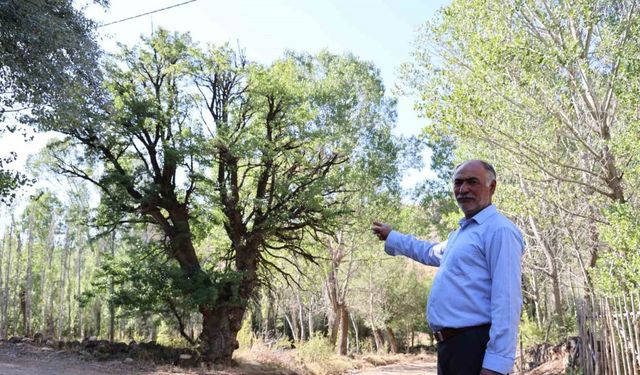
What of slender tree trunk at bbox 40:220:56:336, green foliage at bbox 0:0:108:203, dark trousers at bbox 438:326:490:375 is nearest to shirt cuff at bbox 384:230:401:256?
dark trousers at bbox 438:326:490:375

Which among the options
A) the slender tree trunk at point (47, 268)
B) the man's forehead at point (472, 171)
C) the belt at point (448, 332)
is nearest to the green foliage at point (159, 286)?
the belt at point (448, 332)

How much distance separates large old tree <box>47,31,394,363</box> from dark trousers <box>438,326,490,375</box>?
12.0 m

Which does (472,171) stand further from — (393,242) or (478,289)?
(393,242)

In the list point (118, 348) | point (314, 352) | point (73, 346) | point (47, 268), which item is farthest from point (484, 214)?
point (47, 268)

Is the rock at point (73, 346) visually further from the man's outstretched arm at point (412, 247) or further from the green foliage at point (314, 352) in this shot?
the man's outstretched arm at point (412, 247)

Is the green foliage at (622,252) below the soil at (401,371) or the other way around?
the other way around

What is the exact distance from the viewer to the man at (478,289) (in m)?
2.07

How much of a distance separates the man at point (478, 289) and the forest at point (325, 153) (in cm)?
559

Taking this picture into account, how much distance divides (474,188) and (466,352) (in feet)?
2.36

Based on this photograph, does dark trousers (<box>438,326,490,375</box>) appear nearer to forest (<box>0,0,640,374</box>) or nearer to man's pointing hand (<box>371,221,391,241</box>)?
man's pointing hand (<box>371,221,391,241</box>)

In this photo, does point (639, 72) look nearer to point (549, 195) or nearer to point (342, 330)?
point (549, 195)

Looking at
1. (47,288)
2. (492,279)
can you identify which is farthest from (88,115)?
(47,288)

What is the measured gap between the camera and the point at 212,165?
49.9ft

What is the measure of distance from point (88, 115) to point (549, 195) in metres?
9.84
